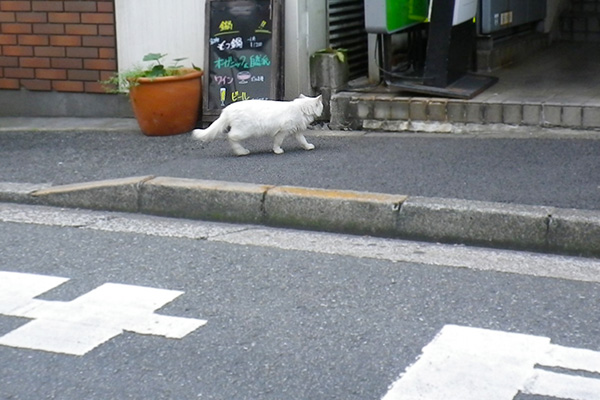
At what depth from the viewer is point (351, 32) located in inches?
360

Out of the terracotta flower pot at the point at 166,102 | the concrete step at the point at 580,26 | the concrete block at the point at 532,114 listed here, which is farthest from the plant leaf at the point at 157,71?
the concrete step at the point at 580,26

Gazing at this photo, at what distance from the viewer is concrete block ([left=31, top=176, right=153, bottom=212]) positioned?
21.6 feet

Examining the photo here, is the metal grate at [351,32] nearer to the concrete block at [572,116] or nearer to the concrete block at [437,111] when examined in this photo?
the concrete block at [437,111]

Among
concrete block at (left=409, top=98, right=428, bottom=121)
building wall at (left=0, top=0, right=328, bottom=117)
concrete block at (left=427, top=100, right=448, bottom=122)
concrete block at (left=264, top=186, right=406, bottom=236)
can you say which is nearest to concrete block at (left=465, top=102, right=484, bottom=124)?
concrete block at (left=427, top=100, right=448, bottom=122)

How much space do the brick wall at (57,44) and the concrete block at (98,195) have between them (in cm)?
278

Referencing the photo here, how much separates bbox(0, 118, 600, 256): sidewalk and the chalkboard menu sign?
0.64m

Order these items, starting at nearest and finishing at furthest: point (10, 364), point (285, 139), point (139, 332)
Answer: point (10, 364) < point (139, 332) < point (285, 139)

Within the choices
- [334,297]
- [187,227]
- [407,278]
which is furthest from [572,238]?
[187,227]

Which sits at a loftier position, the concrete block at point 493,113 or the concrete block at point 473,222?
the concrete block at point 493,113

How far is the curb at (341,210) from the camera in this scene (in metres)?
5.49

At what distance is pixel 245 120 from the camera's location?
7.15 m

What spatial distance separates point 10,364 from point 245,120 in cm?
333

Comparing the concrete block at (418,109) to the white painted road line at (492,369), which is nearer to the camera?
the white painted road line at (492,369)

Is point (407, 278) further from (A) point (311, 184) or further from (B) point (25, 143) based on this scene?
(B) point (25, 143)
